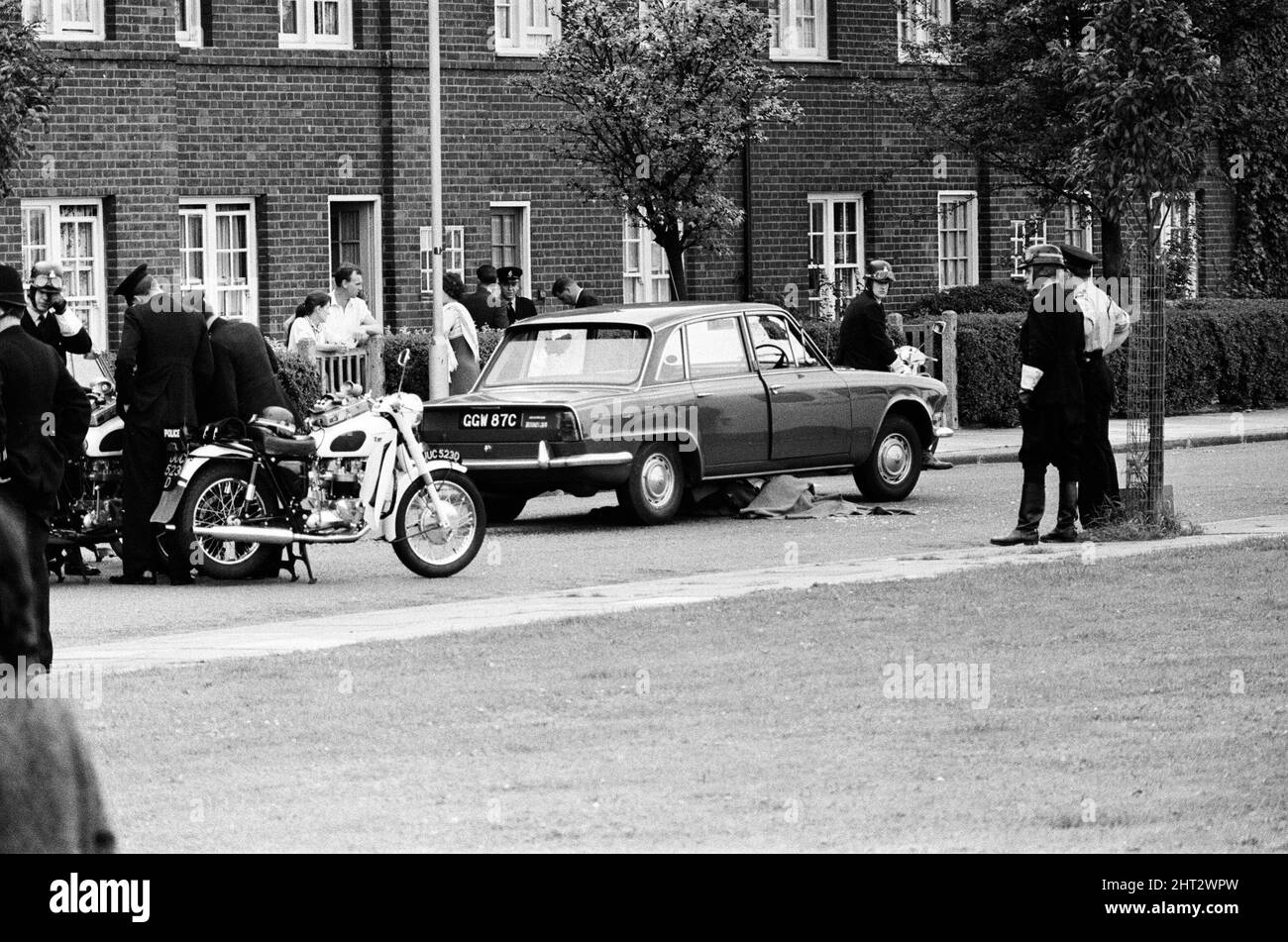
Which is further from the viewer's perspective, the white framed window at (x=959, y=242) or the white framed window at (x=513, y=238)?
the white framed window at (x=959, y=242)

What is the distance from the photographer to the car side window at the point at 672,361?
18.2 metres

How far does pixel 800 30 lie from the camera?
33.7 meters

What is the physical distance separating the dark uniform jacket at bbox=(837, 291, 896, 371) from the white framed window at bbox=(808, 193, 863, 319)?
38.5ft

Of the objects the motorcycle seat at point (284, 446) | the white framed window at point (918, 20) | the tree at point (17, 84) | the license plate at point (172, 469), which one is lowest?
the license plate at point (172, 469)

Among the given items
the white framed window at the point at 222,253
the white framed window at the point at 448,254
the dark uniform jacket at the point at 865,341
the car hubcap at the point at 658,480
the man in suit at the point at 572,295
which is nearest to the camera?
the car hubcap at the point at 658,480

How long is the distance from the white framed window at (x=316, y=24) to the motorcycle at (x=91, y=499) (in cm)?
1414

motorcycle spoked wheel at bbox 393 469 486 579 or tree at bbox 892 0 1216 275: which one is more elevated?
tree at bbox 892 0 1216 275

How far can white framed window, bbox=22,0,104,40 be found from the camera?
26.3 meters

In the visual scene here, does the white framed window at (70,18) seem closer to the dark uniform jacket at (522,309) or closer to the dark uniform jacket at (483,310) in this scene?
the dark uniform jacket at (483,310)

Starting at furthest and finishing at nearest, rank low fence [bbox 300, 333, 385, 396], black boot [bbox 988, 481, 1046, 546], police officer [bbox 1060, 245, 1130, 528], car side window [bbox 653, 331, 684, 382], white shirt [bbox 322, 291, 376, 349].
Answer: low fence [bbox 300, 333, 385, 396], white shirt [bbox 322, 291, 376, 349], car side window [bbox 653, 331, 684, 382], police officer [bbox 1060, 245, 1130, 528], black boot [bbox 988, 481, 1046, 546]

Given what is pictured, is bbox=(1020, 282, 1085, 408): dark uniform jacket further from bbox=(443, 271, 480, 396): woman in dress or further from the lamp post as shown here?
the lamp post

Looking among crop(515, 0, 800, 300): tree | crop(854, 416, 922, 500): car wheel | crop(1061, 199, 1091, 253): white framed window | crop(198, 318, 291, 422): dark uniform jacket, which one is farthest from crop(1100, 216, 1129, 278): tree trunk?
crop(198, 318, 291, 422): dark uniform jacket

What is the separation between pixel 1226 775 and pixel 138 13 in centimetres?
2090

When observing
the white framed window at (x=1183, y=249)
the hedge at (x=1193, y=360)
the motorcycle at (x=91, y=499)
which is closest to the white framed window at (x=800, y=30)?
the white framed window at (x=1183, y=249)
